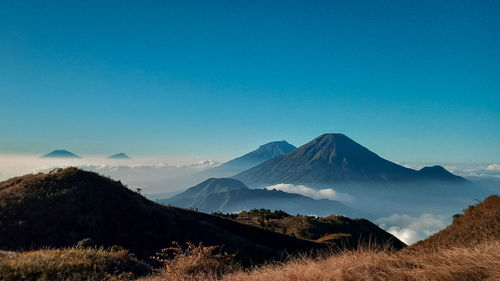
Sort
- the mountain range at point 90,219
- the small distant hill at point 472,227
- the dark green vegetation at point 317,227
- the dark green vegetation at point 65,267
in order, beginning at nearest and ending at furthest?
the dark green vegetation at point 65,267, the small distant hill at point 472,227, the mountain range at point 90,219, the dark green vegetation at point 317,227

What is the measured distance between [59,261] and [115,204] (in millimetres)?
22208

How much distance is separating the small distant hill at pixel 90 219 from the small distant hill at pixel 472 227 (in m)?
16.6

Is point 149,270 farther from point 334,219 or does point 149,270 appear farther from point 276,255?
point 334,219

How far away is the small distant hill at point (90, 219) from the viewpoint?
25234 mm

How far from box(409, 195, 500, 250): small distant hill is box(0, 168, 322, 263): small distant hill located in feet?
54.4

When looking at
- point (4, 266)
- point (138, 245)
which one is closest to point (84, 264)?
point (4, 266)

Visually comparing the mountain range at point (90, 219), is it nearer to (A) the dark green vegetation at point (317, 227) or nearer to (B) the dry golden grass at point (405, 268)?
(A) the dark green vegetation at point (317, 227)

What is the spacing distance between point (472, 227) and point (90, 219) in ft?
101

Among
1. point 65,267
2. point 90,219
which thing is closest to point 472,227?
point 65,267

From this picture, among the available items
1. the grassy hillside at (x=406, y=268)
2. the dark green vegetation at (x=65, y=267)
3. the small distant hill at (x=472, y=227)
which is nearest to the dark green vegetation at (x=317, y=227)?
the small distant hill at (x=472, y=227)

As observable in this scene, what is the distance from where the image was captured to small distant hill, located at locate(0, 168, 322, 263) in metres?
25.2

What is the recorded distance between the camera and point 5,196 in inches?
1109

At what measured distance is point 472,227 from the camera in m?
17.7

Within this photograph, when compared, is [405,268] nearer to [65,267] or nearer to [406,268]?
[406,268]
